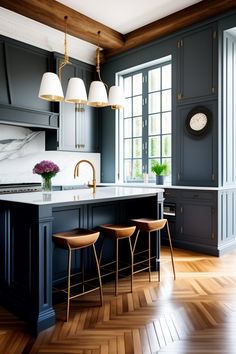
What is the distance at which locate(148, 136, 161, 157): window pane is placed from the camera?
5168 mm

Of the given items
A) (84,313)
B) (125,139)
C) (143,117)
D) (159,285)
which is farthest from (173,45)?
(84,313)

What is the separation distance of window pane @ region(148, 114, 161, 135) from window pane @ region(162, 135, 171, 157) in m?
0.20

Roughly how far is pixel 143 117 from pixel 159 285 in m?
3.29

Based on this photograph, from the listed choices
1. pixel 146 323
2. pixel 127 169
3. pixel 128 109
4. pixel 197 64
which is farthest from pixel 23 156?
pixel 146 323

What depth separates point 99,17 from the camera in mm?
4551

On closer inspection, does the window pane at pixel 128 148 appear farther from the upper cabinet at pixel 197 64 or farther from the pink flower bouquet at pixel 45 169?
the pink flower bouquet at pixel 45 169

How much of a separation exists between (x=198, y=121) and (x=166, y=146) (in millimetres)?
869

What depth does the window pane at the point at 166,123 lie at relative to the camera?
16.5 ft

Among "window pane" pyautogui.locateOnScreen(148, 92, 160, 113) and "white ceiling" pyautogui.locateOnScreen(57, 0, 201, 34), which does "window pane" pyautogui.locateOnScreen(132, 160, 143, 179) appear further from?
"white ceiling" pyautogui.locateOnScreen(57, 0, 201, 34)

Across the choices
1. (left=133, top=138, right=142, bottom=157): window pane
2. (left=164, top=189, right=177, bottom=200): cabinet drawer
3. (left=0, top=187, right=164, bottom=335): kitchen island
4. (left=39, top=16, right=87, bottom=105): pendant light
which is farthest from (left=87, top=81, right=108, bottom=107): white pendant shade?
(left=133, top=138, right=142, bottom=157): window pane

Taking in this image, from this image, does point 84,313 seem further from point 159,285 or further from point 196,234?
point 196,234

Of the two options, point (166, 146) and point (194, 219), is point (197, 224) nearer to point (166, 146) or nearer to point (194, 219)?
point (194, 219)

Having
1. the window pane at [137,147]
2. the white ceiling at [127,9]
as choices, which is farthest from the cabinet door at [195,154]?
the white ceiling at [127,9]

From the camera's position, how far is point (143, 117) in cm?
540
